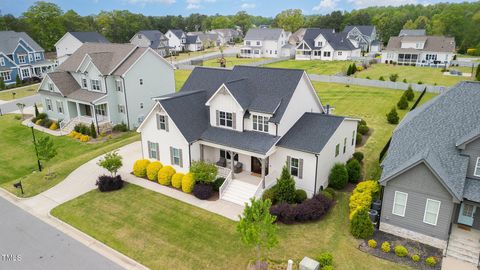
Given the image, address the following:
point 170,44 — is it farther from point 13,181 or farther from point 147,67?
point 13,181

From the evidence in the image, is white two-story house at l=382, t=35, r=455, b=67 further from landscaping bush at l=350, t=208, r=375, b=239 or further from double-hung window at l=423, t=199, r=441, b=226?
landscaping bush at l=350, t=208, r=375, b=239

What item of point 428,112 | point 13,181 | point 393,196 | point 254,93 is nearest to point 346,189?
point 393,196

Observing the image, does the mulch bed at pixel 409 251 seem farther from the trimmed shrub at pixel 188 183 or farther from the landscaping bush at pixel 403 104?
the landscaping bush at pixel 403 104

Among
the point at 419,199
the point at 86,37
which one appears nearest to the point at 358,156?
the point at 419,199

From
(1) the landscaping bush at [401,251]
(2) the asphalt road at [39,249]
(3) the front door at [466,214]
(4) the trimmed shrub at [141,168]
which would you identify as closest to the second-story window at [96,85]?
(4) the trimmed shrub at [141,168]

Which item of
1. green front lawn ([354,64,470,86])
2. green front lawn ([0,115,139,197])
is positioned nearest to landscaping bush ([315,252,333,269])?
green front lawn ([0,115,139,197])

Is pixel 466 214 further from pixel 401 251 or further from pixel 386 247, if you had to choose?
pixel 386 247
